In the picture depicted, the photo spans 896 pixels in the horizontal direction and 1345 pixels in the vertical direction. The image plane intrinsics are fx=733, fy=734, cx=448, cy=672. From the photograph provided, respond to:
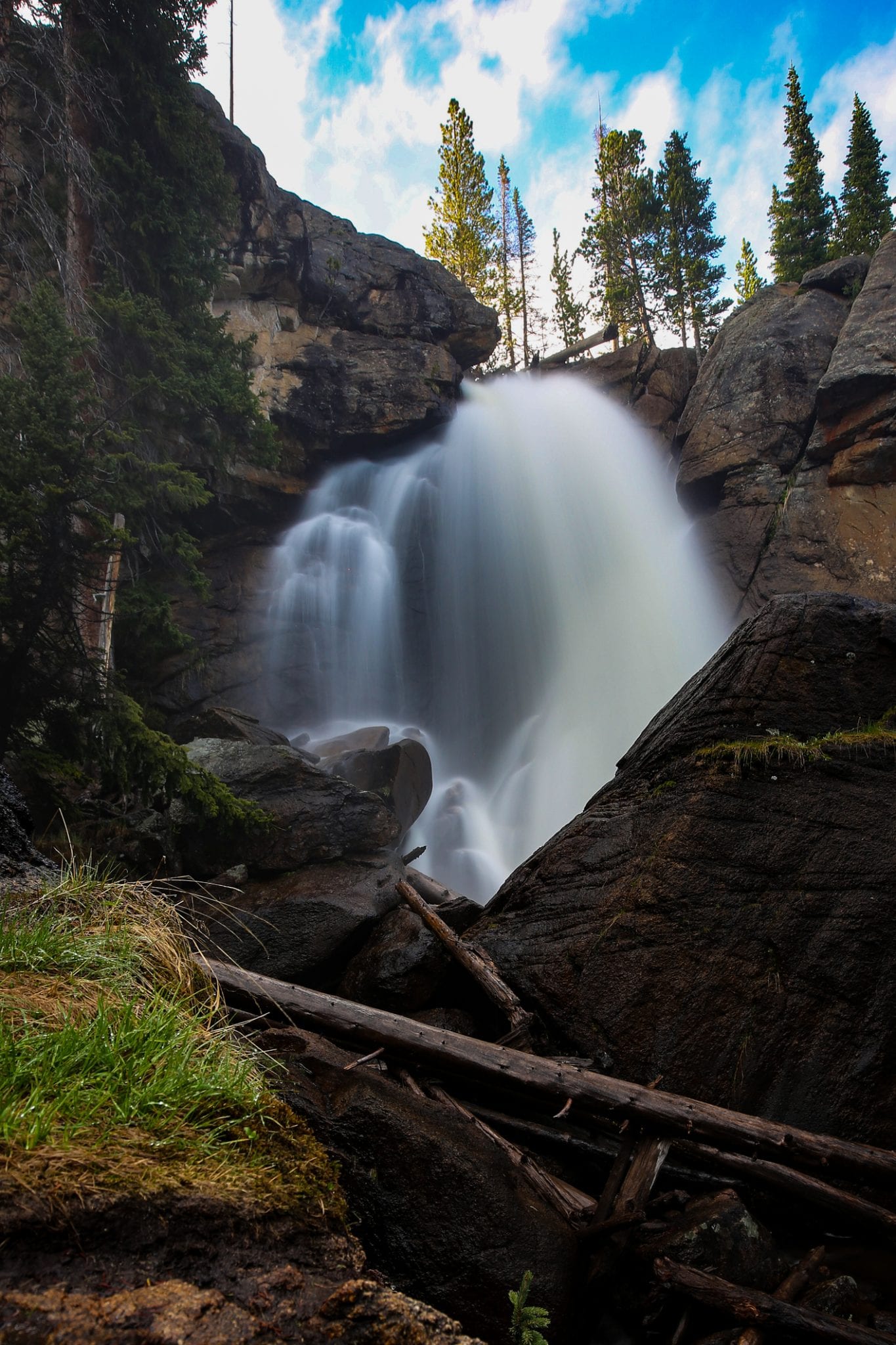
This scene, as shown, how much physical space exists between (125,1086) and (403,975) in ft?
10.1

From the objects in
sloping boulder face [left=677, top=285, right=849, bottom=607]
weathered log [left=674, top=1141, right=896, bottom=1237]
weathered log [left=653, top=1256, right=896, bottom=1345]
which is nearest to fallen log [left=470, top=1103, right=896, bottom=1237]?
weathered log [left=674, top=1141, right=896, bottom=1237]

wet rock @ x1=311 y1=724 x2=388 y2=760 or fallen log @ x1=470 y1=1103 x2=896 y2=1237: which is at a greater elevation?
wet rock @ x1=311 y1=724 x2=388 y2=760

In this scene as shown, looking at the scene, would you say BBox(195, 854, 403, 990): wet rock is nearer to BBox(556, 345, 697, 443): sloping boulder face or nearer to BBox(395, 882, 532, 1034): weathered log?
BBox(395, 882, 532, 1034): weathered log

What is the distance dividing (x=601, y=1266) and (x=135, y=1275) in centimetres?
264

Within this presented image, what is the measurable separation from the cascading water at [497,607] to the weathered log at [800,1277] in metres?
12.2

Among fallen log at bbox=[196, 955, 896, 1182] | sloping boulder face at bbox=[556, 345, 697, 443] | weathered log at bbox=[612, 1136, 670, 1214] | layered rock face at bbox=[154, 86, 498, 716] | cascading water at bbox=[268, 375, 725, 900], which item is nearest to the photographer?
weathered log at bbox=[612, 1136, 670, 1214]

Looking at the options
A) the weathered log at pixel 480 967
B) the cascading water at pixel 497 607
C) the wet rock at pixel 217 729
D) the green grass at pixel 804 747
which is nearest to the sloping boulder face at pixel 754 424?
the cascading water at pixel 497 607

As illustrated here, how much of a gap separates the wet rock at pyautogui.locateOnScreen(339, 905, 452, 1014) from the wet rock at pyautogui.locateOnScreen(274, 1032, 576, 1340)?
1.47m

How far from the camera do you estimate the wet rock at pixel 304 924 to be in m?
6.45

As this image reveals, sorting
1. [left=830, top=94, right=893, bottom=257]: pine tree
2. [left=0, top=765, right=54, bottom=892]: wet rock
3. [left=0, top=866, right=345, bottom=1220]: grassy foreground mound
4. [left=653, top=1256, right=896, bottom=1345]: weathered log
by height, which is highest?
[left=830, top=94, right=893, bottom=257]: pine tree

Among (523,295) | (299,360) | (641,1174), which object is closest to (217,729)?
(641,1174)

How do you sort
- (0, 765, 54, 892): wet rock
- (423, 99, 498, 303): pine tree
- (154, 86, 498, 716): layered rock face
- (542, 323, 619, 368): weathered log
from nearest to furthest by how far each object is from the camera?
(0, 765, 54, 892): wet rock < (154, 86, 498, 716): layered rock face < (542, 323, 619, 368): weathered log < (423, 99, 498, 303): pine tree

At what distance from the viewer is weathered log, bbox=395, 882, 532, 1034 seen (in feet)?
16.3

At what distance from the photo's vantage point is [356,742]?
15461mm
